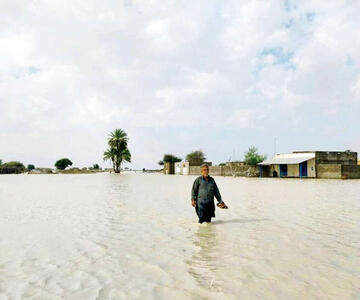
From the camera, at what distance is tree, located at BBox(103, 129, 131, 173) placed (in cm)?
8165

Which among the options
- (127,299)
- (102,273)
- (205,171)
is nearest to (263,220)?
(205,171)

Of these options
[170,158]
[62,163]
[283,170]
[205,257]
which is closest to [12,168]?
[62,163]

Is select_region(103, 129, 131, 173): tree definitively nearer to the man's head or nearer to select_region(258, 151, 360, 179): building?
select_region(258, 151, 360, 179): building

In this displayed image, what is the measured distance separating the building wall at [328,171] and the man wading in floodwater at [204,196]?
35.1 m

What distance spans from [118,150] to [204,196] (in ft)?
247

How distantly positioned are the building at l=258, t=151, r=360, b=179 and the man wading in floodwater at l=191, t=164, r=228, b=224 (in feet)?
114

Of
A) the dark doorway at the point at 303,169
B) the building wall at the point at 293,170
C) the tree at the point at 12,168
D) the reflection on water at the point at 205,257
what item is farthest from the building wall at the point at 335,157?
the tree at the point at 12,168

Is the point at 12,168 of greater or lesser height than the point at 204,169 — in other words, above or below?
above

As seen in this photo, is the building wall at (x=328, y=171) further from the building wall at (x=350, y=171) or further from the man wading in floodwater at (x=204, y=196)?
the man wading in floodwater at (x=204, y=196)

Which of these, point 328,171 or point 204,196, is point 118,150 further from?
point 204,196

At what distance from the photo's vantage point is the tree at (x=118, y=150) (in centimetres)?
8165

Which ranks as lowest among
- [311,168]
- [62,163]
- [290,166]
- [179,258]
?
[179,258]

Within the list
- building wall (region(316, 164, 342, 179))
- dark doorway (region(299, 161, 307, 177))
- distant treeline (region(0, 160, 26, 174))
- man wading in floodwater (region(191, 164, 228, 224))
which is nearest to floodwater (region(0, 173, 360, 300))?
man wading in floodwater (region(191, 164, 228, 224))

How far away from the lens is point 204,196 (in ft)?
27.4
